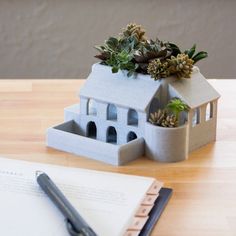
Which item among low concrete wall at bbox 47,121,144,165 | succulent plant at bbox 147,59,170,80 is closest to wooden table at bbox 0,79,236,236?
low concrete wall at bbox 47,121,144,165

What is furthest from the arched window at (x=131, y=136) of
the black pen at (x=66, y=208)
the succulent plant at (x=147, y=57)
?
the black pen at (x=66, y=208)

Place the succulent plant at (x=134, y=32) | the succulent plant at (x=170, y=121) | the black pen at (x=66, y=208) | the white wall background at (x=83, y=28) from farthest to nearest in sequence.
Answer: the white wall background at (x=83, y=28) < the succulent plant at (x=134, y=32) < the succulent plant at (x=170, y=121) < the black pen at (x=66, y=208)

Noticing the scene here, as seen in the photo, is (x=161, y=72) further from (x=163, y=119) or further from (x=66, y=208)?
(x=66, y=208)

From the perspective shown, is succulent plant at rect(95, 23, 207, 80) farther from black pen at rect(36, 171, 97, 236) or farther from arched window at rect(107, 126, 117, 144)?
black pen at rect(36, 171, 97, 236)

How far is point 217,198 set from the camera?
83 centimetres

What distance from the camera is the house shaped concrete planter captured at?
95 centimetres

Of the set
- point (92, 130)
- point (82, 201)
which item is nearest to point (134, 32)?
point (92, 130)

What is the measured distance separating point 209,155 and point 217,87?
43cm

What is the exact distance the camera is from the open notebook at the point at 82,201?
70 cm

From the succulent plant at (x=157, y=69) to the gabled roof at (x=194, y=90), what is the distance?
0.02m

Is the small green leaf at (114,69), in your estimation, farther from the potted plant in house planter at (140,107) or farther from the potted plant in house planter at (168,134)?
the potted plant in house planter at (168,134)

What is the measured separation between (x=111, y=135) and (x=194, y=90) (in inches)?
6.5

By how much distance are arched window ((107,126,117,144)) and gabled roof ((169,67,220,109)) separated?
0.14m

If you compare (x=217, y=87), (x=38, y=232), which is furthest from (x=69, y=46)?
(x=38, y=232)
